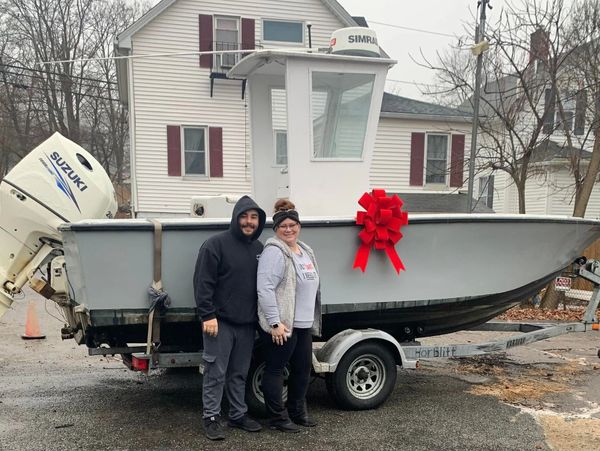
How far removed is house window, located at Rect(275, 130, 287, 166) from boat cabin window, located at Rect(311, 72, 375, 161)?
0.48m

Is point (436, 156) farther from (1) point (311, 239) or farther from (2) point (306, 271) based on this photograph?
(2) point (306, 271)

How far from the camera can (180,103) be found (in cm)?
1441

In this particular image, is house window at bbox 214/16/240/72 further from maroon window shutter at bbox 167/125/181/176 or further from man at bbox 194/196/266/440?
man at bbox 194/196/266/440

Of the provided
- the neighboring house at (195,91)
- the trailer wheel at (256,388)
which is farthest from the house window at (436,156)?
the trailer wheel at (256,388)

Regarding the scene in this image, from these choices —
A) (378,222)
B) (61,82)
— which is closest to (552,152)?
(378,222)

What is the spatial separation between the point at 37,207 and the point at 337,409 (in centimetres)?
285

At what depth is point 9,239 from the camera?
430 centimetres

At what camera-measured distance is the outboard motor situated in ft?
14.0

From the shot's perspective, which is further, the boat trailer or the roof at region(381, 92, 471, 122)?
the roof at region(381, 92, 471, 122)

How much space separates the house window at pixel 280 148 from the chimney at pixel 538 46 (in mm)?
7100

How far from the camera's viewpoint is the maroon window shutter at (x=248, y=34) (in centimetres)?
1464

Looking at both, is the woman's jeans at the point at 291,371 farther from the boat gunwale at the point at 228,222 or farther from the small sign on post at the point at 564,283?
the small sign on post at the point at 564,283

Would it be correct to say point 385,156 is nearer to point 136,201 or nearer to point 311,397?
point 136,201

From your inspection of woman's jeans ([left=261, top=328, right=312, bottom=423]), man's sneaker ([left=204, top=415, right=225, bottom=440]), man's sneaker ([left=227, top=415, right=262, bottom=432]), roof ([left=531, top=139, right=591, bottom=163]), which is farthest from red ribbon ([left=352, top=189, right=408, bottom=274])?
roof ([left=531, top=139, right=591, bottom=163])
